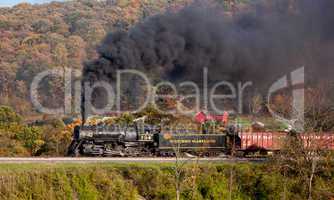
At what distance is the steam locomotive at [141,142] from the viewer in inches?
1252

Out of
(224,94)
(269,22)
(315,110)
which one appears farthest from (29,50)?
(315,110)

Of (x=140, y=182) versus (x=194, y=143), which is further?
(x=194, y=143)

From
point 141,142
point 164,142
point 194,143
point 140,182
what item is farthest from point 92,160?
point 194,143

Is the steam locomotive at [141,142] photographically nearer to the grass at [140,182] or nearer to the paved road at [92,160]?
the paved road at [92,160]

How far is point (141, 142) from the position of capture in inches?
1284

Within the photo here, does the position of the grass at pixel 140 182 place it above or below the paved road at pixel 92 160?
below

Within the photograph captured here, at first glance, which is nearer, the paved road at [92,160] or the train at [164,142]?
the paved road at [92,160]

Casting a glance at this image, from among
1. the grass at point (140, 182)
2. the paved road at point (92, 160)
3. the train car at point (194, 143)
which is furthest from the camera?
the train car at point (194, 143)

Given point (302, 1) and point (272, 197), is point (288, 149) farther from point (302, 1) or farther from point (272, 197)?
point (302, 1)

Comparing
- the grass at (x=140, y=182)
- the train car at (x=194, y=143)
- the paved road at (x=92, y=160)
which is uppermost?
the train car at (x=194, y=143)

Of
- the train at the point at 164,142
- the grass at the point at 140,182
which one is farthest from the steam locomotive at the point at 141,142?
the grass at the point at 140,182

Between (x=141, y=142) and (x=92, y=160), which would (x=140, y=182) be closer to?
(x=92, y=160)

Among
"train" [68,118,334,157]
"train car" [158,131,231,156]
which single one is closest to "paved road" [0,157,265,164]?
"train" [68,118,334,157]

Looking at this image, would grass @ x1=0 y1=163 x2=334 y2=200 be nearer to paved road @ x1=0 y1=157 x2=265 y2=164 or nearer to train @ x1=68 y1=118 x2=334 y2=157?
paved road @ x1=0 y1=157 x2=265 y2=164
